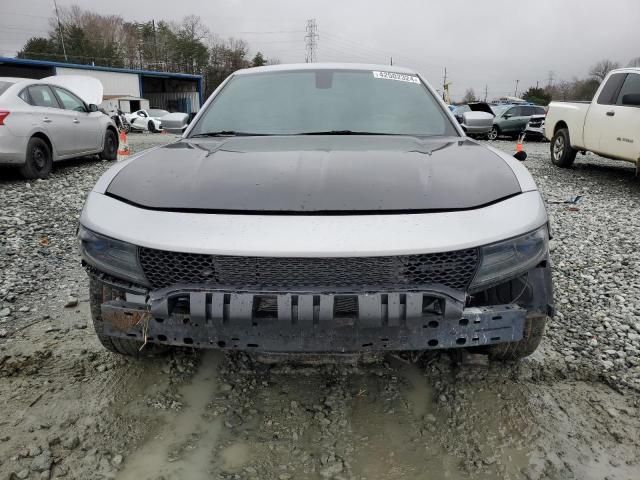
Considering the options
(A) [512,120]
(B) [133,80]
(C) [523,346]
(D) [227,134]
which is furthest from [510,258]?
(B) [133,80]

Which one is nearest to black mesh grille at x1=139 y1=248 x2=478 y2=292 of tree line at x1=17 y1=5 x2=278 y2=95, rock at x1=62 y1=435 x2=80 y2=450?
rock at x1=62 y1=435 x2=80 y2=450

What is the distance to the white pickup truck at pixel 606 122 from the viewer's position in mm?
7008

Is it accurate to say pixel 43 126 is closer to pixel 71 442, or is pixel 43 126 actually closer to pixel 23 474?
pixel 71 442

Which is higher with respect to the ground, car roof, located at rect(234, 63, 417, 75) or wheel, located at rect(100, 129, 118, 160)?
car roof, located at rect(234, 63, 417, 75)

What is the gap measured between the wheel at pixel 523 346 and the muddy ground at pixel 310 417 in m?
0.13

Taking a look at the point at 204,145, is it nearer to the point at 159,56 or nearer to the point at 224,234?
the point at 224,234

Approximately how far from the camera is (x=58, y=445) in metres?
1.90

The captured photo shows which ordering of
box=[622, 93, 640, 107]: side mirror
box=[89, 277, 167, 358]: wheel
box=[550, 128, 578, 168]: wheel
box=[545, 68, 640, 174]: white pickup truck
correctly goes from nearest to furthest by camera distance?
1. box=[89, 277, 167, 358]: wheel
2. box=[622, 93, 640, 107]: side mirror
3. box=[545, 68, 640, 174]: white pickup truck
4. box=[550, 128, 578, 168]: wheel

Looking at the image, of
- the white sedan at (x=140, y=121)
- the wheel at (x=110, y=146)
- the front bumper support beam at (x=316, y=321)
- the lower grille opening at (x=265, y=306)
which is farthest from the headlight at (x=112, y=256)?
the white sedan at (x=140, y=121)

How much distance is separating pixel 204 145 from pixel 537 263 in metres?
1.67

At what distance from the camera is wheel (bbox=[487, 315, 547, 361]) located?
80.0 inches

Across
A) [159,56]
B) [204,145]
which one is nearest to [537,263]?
[204,145]

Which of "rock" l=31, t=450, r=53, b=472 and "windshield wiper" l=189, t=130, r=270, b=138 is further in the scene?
"windshield wiper" l=189, t=130, r=270, b=138

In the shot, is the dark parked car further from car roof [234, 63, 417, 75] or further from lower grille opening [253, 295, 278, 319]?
lower grille opening [253, 295, 278, 319]
